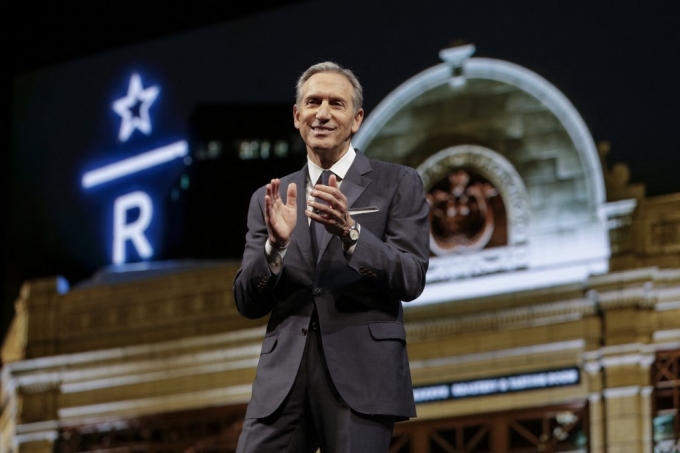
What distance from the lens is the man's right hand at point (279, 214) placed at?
9.48ft

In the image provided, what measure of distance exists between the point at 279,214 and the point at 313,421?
1.84 feet

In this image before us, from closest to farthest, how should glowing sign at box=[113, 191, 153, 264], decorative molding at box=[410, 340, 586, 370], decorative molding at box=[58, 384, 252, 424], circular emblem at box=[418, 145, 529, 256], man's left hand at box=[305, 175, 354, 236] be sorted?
man's left hand at box=[305, 175, 354, 236] → decorative molding at box=[410, 340, 586, 370] → circular emblem at box=[418, 145, 529, 256] → glowing sign at box=[113, 191, 153, 264] → decorative molding at box=[58, 384, 252, 424]

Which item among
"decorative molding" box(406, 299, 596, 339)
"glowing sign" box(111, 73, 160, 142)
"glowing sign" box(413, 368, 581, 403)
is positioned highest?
"glowing sign" box(111, 73, 160, 142)

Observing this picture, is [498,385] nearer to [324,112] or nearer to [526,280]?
[526,280]

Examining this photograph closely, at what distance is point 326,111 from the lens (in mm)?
3023

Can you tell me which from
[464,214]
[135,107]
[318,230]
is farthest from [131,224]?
[318,230]

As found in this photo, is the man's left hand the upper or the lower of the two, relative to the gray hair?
lower

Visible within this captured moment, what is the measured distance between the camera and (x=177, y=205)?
408 inches

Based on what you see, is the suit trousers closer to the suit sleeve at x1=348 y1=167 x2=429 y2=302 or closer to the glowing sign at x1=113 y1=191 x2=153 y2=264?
the suit sleeve at x1=348 y1=167 x2=429 y2=302

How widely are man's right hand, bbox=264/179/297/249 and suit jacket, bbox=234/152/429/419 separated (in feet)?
0.34

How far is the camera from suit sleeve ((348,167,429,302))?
2.89 metres

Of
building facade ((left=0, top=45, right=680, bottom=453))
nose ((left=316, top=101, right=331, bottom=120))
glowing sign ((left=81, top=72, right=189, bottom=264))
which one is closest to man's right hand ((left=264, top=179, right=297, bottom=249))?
nose ((left=316, top=101, right=331, bottom=120))

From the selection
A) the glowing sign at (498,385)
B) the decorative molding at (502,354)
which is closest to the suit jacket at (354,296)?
the glowing sign at (498,385)

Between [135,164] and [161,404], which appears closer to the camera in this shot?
[135,164]
